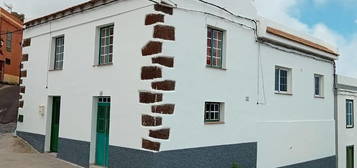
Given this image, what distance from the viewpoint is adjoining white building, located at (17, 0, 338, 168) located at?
28.8 feet

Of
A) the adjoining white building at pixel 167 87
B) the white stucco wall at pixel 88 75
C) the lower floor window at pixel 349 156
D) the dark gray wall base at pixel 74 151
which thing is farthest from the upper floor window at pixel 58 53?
the lower floor window at pixel 349 156

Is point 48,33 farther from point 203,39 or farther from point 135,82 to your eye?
point 203,39

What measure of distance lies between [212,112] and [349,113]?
1116 centimetres

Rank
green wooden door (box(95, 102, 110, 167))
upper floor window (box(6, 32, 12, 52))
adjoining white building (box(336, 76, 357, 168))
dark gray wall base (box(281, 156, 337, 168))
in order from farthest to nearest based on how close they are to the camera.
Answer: upper floor window (box(6, 32, 12, 52)), adjoining white building (box(336, 76, 357, 168)), dark gray wall base (box(281, 156, 337, 168)), green wooden door (box(95, 102, 110, 167))

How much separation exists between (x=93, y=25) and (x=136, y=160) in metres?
4.44

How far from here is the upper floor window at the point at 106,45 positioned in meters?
10.3

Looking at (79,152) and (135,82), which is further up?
(135,82)

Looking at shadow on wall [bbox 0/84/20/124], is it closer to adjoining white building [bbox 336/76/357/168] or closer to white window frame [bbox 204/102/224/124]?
white window frame [bbox 204/102/224/124]

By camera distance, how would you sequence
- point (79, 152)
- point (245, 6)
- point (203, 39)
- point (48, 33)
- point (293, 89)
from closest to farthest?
point (203, 39)
point (79, 152)
point (245, 6)
point (48, 33)
point (293, 89)

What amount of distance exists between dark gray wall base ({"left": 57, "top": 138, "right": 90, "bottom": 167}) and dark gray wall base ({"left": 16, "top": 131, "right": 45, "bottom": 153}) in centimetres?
111

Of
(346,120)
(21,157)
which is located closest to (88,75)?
(21,157)

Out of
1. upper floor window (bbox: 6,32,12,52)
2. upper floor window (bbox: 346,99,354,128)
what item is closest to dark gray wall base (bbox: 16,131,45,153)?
upper floor window (bbox: 346,99,354,128)

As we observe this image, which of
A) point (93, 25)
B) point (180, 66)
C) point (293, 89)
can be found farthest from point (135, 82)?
point (293, 89)

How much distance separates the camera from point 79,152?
1059 cm
